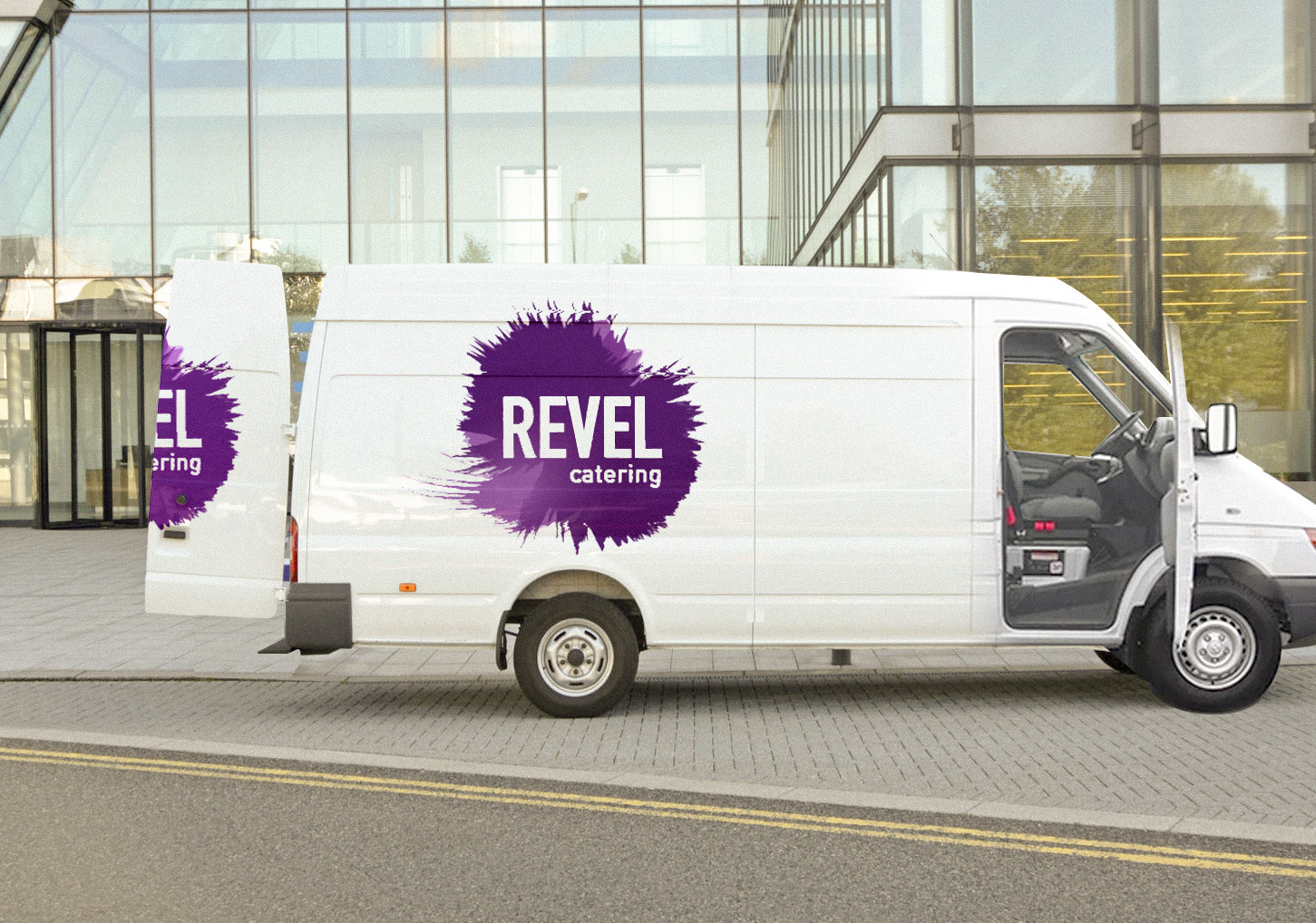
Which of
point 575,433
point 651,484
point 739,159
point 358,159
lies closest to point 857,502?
point 651,484

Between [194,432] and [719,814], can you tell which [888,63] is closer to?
[194,432]

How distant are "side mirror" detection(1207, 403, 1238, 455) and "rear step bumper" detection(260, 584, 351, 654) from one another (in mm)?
4870

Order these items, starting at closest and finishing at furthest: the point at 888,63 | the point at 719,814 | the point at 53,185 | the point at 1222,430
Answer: the point at 719,814 < the point at 1222,430 < the point at 888,63 < the point at 53,185

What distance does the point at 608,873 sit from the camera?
479 cm

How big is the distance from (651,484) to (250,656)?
4139mm

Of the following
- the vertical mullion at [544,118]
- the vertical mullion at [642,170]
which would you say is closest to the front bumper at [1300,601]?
the vertical mullion at [642,170]

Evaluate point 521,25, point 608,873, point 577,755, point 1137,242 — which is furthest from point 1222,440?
point 521,25

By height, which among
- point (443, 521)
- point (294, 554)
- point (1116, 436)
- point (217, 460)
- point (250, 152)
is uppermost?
point (250, 152)

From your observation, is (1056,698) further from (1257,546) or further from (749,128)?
(749,128)

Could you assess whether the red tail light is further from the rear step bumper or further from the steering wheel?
the steering wheel

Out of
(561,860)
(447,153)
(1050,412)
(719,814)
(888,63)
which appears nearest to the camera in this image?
(561,860)

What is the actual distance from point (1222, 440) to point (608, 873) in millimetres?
4483

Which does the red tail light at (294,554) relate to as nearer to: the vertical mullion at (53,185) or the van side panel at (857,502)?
the van side panel at (857,502)

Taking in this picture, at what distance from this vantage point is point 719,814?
5.57m
